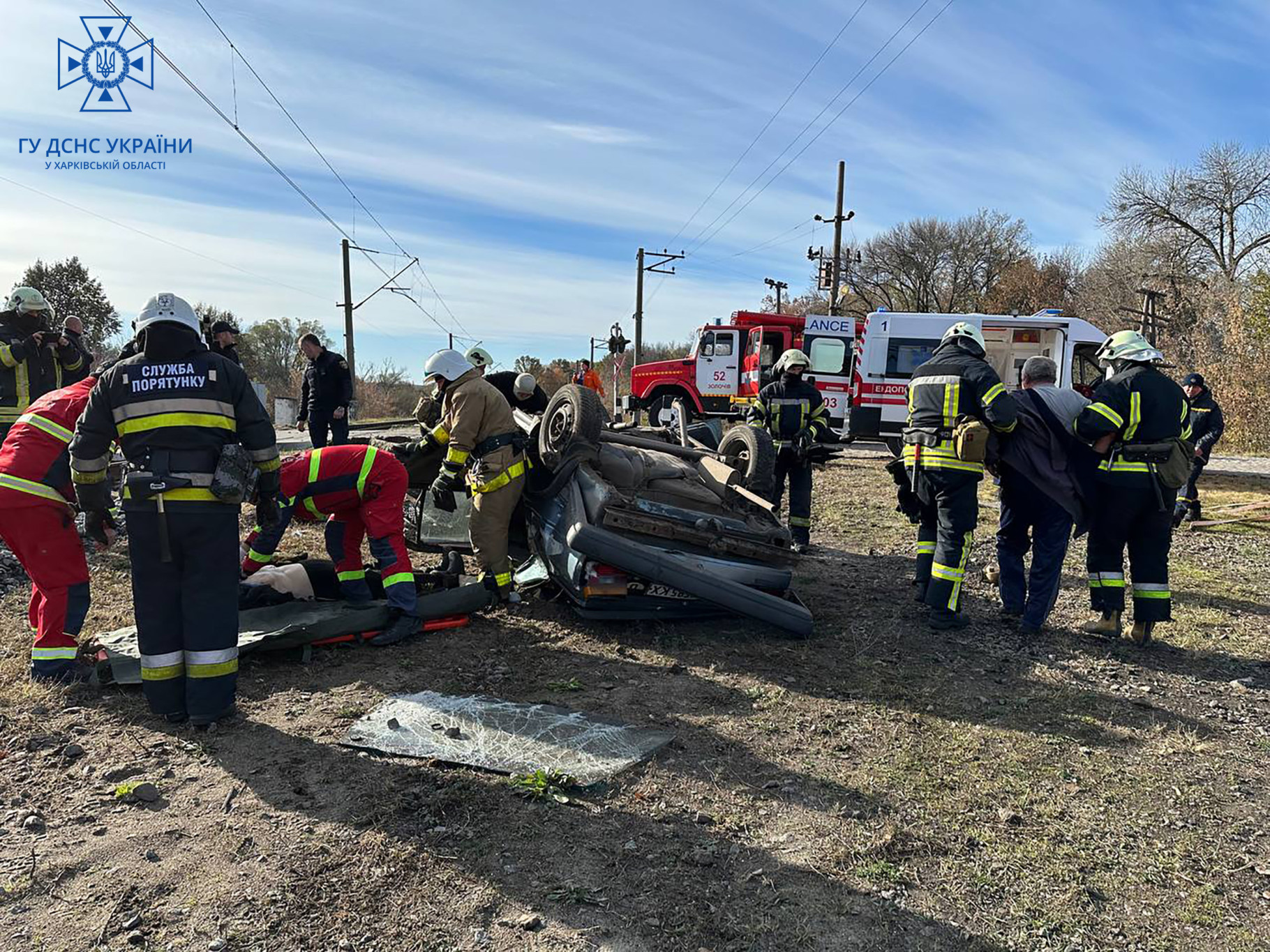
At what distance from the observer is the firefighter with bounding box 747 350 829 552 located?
688 centimetres

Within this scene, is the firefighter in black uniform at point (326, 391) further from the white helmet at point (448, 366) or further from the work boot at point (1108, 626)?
the work boot at point (1108, 626)

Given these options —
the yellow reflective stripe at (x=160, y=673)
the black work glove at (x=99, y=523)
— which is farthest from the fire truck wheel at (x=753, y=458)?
the black work glove at (x=99, y=523)

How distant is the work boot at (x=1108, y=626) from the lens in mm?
4715

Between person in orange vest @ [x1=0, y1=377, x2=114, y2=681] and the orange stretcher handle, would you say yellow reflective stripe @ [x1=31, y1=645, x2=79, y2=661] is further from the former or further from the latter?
the orange stretcher handle

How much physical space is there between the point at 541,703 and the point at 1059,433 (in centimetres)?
353

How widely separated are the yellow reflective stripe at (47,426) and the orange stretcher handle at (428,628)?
1546 mm

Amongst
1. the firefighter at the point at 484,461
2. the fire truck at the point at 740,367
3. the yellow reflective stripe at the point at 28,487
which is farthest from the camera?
the fire truck at the point at 740,367

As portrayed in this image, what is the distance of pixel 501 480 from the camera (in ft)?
16.9

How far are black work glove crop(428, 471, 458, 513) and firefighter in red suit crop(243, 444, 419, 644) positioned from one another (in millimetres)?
452

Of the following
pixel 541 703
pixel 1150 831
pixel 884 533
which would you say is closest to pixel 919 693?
pixel 1150 831

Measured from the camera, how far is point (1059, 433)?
4785 mm

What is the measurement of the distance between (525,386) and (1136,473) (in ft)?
14.8

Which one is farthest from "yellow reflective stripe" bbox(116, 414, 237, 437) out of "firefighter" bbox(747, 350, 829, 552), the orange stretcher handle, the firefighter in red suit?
"firefighter" bbox(747, 350, 829, 552)

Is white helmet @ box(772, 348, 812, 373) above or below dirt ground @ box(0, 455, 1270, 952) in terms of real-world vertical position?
above
